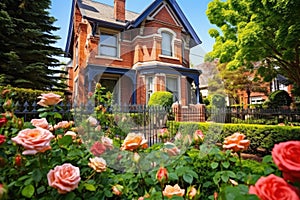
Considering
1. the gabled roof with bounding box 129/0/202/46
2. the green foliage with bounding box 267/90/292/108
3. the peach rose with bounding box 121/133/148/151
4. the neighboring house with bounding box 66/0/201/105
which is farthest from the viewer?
the green foliage with bounding box 267/90/292/108

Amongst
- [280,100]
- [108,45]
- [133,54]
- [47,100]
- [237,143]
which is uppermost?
[108,45]

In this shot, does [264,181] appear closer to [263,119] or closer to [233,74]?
[263,119]

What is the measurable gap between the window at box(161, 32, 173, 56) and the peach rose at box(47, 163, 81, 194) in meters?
11.8

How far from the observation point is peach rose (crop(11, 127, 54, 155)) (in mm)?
1013

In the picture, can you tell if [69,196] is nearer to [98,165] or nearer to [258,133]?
[98,165]

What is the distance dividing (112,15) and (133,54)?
3435 millimetres

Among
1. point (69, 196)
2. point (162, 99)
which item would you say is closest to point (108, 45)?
point (162, 99)

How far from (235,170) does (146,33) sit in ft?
38.0

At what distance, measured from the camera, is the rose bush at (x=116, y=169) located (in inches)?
39.6

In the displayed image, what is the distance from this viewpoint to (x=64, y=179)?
1020mm

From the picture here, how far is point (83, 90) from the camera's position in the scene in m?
11.8

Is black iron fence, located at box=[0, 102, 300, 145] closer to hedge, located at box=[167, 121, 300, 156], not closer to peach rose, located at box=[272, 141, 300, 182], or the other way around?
hedge, located at box=[167, 121, 300, 156]

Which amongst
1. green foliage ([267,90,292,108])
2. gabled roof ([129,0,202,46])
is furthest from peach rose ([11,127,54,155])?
green foliage ([267,90,292,108])

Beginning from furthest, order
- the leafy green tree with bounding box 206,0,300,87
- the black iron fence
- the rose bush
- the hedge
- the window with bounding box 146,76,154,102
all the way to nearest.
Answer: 1. the window with bounding box 146,76,154,102
2. the leafy green tree with bounding box 206,0,300,87
3. the hedge
4. the black iron fence
5. the rose bush
